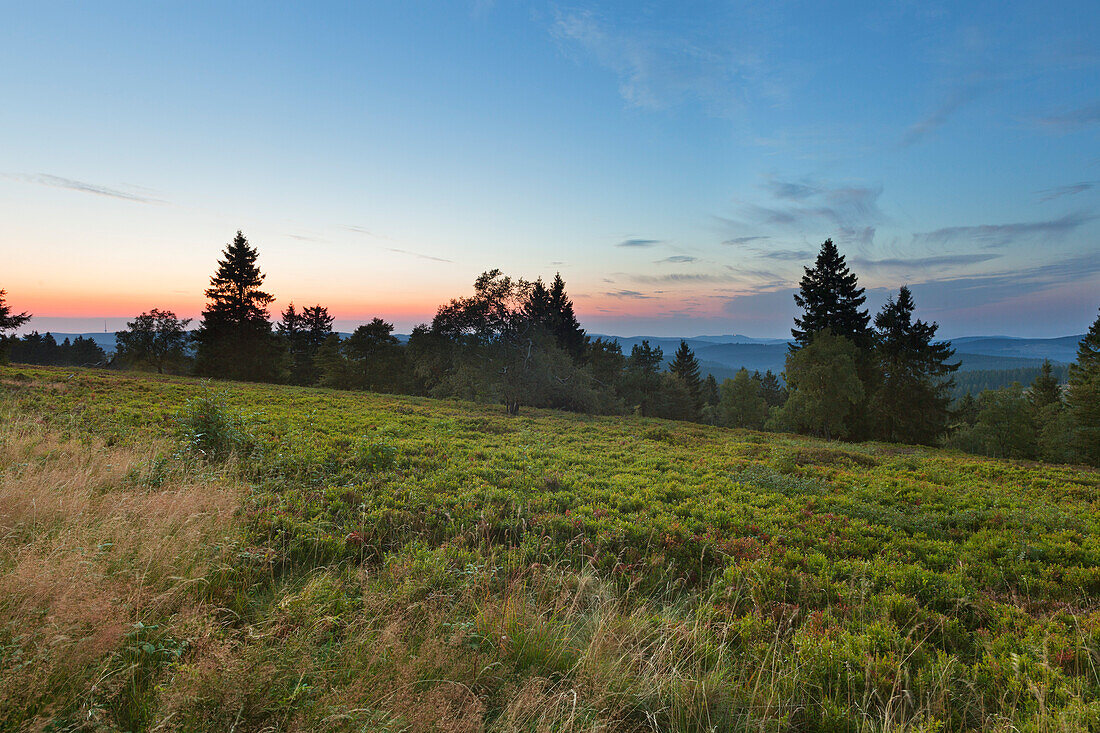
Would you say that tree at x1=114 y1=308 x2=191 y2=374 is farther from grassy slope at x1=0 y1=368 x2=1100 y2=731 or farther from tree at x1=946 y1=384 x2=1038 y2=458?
tree at x1=946 y1=384 x2=1038 y2=458

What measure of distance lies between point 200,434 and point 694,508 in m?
10.1

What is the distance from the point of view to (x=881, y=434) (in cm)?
3756

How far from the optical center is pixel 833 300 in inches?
1545

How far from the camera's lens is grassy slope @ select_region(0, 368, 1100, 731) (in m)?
2.74

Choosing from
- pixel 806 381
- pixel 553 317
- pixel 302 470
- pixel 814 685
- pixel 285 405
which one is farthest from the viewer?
pixel 553 317

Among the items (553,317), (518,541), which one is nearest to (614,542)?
(518,541)

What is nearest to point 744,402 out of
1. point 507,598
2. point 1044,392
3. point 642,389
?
point 642,389

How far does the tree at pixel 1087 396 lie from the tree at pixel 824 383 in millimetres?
17361

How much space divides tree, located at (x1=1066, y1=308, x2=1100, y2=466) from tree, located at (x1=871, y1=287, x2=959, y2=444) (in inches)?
311

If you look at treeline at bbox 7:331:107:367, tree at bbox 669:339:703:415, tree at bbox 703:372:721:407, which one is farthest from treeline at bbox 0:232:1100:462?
treeline at bbox 7:331:107:367

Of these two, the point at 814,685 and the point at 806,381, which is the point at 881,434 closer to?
the point at 806,381

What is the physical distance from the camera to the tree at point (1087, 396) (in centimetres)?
3117

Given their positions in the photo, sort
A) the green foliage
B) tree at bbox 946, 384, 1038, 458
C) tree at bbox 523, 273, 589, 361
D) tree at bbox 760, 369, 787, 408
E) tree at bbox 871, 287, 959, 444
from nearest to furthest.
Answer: the green foliage
tree at bbox 871, 287, 959, 444
tree at bbox 946, 384, 1038, 458
tree at bbox 523, 273, 589, 361
tree at bbox 760, 369, 787, 408

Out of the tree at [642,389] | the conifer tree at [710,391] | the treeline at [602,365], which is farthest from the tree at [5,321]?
the conifer tree at [710,391]
